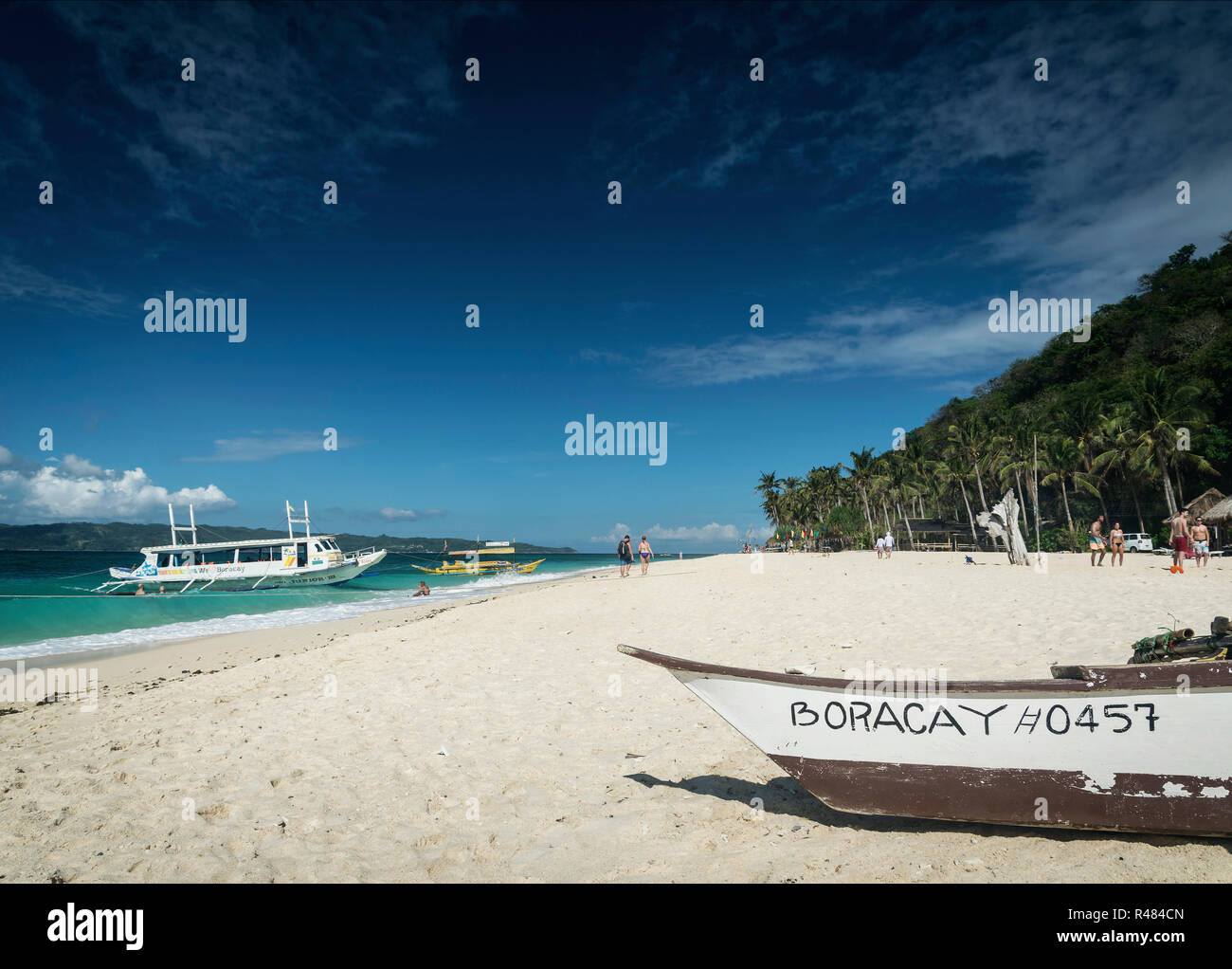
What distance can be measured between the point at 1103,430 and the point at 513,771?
50.1 meters

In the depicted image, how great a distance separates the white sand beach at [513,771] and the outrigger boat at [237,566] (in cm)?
3609

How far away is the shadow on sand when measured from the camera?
3686 millimetres

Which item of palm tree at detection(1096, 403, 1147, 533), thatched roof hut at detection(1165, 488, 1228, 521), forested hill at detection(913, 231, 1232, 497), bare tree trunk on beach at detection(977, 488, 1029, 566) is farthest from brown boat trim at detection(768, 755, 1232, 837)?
palm tree at detection(1096, 403, 1147, 533)

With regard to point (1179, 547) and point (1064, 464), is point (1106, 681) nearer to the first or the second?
point (1179, 547)

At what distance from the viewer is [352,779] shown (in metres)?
5.54

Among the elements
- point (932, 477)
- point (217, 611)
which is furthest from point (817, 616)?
point (932, 477)

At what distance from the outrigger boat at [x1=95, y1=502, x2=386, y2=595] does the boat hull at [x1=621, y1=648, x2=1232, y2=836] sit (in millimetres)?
47244

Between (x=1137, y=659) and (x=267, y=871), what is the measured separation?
6.22 meters

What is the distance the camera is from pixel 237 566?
146ft

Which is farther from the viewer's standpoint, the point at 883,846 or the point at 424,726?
the point at 424,726

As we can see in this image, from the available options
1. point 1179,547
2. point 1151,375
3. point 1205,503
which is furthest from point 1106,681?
point 1151,375

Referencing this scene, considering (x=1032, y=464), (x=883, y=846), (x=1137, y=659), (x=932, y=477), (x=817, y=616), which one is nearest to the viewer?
(x=883, y=846)

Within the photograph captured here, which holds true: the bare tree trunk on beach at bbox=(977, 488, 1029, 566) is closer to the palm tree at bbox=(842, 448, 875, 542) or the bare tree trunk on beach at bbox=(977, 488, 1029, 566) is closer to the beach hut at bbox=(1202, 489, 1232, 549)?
the beach hut at bbox=(1202, 489, 1232, 549)
